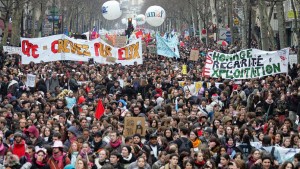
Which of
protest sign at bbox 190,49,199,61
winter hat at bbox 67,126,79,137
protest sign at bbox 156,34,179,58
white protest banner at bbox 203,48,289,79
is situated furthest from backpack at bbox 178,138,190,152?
protest sign at bbox 156,34,179,58

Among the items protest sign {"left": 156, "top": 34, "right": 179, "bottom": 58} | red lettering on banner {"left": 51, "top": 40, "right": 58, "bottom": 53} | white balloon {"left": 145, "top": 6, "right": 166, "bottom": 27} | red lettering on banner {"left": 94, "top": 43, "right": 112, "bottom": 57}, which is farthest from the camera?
white balloon {"left": 145, "top": 6, "right": 166, "bottom": 27}

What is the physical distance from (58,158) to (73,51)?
16.1 metres

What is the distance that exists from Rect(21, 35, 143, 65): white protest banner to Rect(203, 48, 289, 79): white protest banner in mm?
4560

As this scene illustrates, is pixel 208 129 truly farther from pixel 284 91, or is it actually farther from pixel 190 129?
pixel 284 91

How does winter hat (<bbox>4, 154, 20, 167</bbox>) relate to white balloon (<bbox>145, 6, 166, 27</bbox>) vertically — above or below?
below

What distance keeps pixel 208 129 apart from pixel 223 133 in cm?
33

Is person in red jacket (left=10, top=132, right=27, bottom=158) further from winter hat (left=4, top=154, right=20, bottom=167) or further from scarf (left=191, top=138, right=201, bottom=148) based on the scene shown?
scarf (left=191, top=138, right=201, bottom=148)

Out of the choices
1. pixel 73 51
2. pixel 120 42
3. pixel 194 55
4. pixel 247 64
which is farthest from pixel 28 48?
pixel 120 42

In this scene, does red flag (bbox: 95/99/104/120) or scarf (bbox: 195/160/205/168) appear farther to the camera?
red flag (bbox: 95/99/104/120)

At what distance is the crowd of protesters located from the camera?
466 inches

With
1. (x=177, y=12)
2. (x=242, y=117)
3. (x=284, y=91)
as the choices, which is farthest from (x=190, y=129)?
(x=177, y=12)

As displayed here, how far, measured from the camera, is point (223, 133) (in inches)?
576

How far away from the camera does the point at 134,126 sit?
14805 millimetres

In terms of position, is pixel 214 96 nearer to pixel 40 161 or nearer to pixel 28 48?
pixel 28 48
